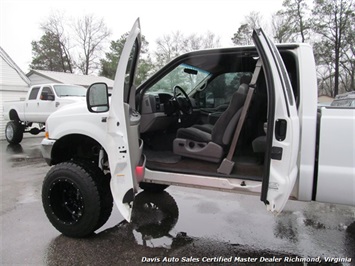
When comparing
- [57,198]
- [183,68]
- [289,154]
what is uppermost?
[183,68]

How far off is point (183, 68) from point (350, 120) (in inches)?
75.5

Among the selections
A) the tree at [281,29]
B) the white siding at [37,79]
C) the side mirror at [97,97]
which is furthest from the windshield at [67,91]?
the tree at [281,29]

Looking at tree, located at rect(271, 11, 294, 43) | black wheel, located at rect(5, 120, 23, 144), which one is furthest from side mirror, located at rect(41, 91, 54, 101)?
tree, located at rect(271, 11, 294, 43)

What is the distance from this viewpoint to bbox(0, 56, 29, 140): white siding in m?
12.9

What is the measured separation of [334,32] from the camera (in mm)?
24391

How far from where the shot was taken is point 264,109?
321 cm

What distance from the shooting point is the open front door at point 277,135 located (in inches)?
90.0

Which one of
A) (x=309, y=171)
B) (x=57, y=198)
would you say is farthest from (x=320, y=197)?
(x=57, y=198)

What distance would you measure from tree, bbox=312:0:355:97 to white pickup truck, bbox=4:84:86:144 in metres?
22.1

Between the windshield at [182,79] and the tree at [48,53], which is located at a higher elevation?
the tree at [48,53]

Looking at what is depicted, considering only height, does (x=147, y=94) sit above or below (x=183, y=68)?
below

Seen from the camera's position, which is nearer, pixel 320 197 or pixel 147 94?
pixel 320 197

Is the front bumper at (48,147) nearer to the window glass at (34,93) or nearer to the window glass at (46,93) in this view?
the window glass at (46,93)

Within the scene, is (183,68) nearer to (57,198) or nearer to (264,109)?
(264,109)
